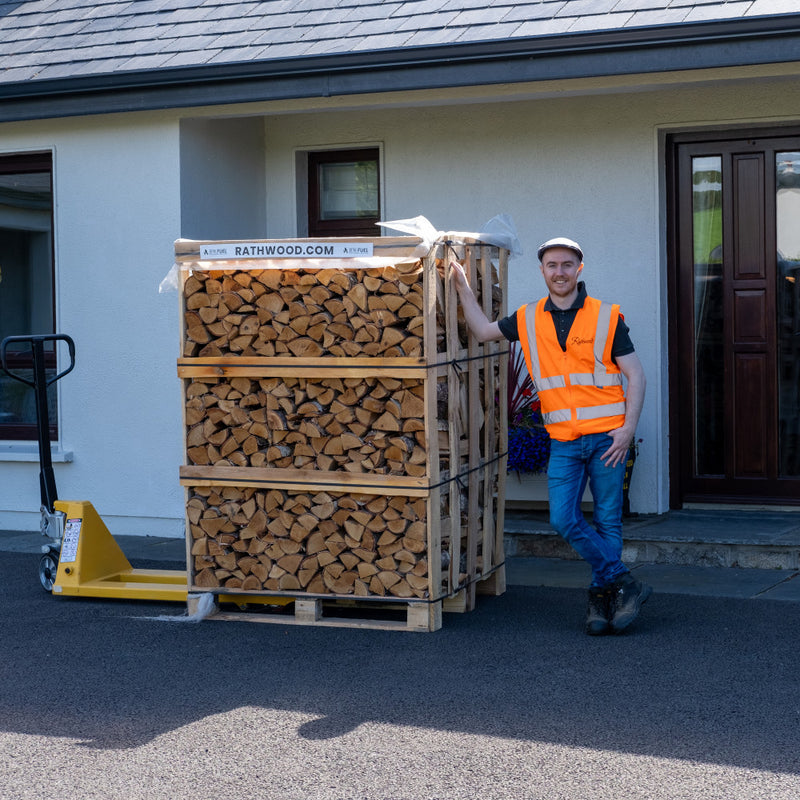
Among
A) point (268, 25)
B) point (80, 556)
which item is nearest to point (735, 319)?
point (268, 25)

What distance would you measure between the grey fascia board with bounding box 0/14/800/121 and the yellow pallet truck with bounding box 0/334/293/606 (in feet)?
6.96

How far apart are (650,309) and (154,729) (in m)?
4.91

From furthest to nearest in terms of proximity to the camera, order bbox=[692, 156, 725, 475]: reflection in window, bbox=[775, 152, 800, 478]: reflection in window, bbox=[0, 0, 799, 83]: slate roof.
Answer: bbox=[692, 156, 725, 475]: reflection in window
bbox=[775, 152, 800, 478]: reflection in window
bbox=[0, 0, 799, 83]: slate roof

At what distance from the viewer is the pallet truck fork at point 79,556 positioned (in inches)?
278

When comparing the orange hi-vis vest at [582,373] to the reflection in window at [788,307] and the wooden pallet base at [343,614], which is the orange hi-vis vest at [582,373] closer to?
the wooden pallet base at [343,614]

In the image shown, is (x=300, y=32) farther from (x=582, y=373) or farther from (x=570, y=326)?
(x=582, y=373)

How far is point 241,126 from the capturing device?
9484mm

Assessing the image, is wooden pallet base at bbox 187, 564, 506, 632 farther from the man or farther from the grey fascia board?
the grey fascia board

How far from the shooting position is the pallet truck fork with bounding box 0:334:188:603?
7066mm

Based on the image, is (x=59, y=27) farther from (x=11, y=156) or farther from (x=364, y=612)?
(x=364, y=612)

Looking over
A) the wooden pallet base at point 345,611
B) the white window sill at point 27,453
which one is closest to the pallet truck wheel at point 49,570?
the wooden pallet base at point 345,611

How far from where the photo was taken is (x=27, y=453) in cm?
941

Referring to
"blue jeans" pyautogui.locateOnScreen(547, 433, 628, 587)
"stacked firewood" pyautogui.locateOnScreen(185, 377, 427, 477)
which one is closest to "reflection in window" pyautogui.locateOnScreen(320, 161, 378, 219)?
"stacked firewood" pyautogui.locateOnScreen(185, 377, 427, 477)

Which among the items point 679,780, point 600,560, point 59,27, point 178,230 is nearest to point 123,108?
point 178,230
